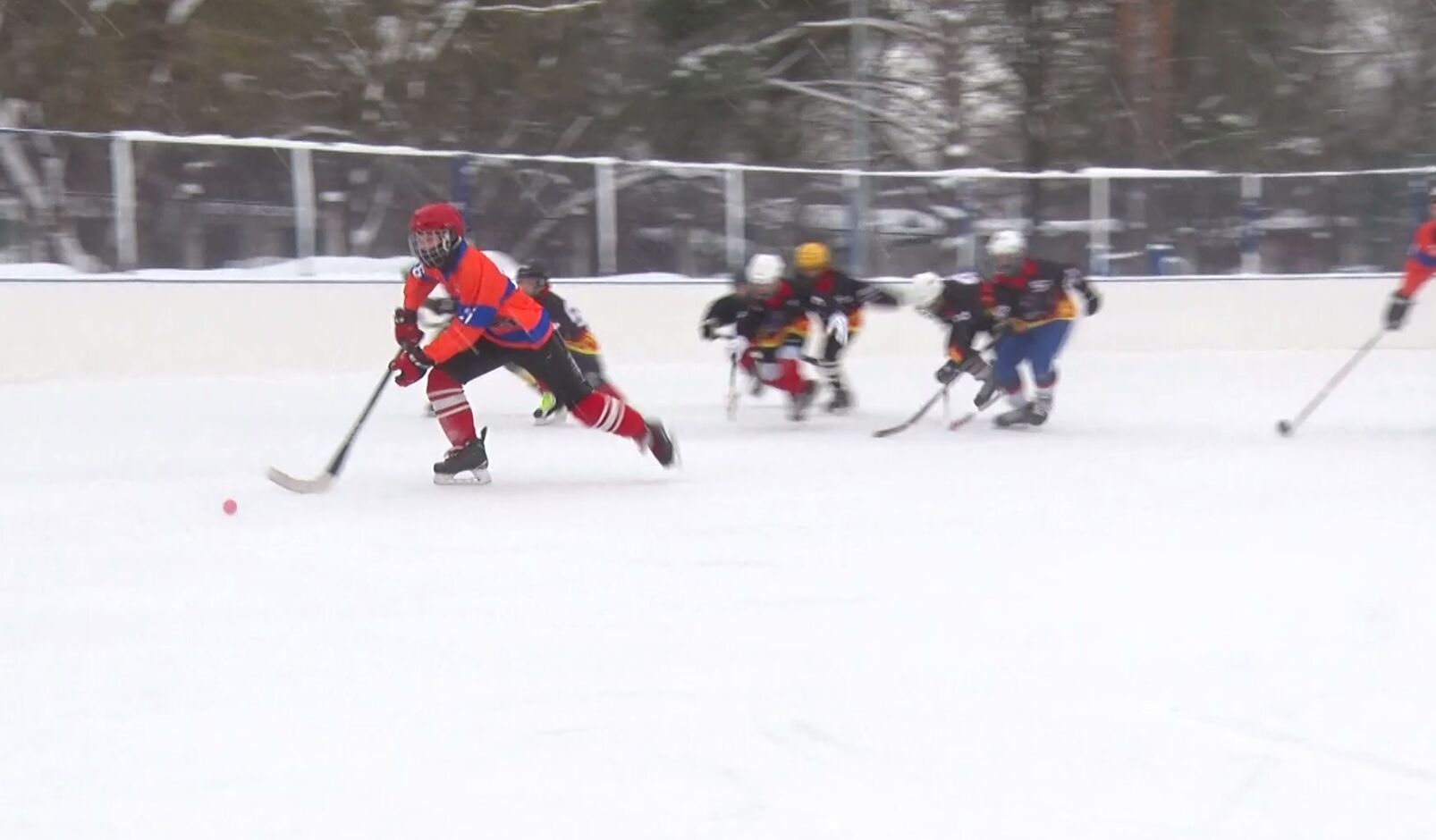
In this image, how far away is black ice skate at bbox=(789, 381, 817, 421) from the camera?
872 cm

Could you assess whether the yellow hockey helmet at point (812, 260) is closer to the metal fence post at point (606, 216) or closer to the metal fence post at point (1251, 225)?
the metal fence post at point (606, 216)

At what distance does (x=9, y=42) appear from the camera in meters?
17.5

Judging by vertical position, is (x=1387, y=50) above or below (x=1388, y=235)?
above

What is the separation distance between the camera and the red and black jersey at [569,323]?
8203 mm

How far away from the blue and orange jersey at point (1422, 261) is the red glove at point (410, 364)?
4450 mm

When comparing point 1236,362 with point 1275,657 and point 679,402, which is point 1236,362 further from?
point 1275,657

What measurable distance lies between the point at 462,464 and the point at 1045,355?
3509 millimetres

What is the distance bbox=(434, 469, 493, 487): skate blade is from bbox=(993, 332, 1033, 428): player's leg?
10.3 feet

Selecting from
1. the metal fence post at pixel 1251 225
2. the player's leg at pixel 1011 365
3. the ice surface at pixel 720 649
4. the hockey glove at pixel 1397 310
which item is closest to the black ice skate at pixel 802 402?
the player's leg at pixel 1011 365

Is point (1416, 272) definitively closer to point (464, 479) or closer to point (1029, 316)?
point (1029, 316)

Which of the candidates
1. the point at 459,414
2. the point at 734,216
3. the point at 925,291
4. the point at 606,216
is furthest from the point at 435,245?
the point at 734,216

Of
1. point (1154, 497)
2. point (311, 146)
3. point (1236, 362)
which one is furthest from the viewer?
point (1236, 362)

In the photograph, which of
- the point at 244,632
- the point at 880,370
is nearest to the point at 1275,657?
the point at 244,632

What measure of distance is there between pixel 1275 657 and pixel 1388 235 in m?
11.5
